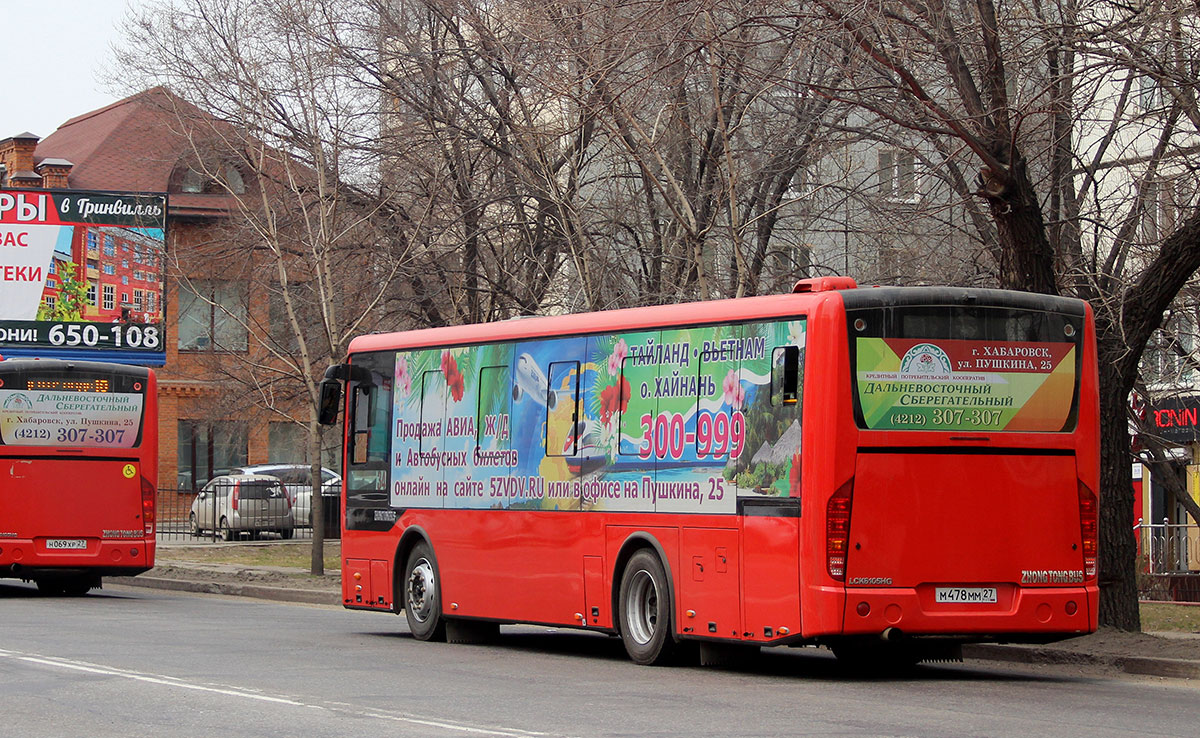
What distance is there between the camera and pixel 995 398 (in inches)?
529

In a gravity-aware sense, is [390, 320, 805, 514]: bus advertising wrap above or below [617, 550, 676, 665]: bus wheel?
above

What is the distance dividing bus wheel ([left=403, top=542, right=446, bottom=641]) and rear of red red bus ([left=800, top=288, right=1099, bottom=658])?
5175mm

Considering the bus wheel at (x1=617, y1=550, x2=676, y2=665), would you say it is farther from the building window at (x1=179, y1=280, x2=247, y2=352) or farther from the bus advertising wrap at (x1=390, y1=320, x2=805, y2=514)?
the building window at (x1=179, y1=280, x2=247, y2=352)

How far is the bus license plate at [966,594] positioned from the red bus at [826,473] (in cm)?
1

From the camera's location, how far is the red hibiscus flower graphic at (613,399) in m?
15.1

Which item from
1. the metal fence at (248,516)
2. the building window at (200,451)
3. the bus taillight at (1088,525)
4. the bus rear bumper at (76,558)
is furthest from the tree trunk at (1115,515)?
the building window at (200,451)

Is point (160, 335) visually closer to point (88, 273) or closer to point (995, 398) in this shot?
point (88, 273)

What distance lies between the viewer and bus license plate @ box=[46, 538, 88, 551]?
78.6ft

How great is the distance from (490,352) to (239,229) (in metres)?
14.4

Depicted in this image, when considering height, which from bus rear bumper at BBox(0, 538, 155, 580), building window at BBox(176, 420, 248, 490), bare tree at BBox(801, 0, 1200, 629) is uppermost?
bare tree at BBox(801, 0, 1200, 629)

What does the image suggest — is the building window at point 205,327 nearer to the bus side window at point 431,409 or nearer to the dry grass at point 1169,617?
the bus side window at point 431,409

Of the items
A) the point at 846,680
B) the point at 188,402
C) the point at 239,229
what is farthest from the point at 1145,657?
the point at 188,402

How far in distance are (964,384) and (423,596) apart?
21.7 ft

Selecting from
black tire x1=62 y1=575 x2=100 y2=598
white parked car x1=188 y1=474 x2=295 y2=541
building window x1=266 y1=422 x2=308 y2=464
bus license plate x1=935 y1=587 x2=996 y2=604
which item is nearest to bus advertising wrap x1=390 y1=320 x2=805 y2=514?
bus license plate x1=935 y1=587 x2=996 y2=604
